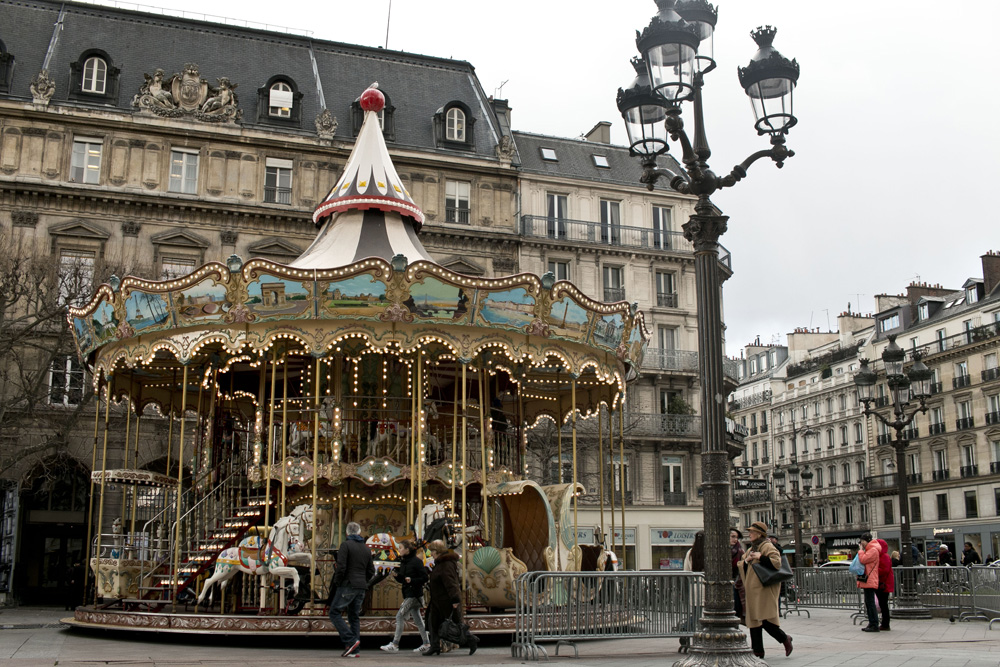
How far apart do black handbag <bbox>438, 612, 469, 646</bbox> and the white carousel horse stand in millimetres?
2563

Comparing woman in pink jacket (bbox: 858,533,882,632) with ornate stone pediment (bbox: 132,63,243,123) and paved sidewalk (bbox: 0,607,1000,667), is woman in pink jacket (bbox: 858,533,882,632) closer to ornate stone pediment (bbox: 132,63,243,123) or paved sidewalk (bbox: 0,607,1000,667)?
paved sidewalk (bbox: 0,607,1000,667)

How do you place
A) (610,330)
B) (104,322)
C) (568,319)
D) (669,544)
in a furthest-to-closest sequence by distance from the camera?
1. (669,544)
2. (610,330)
3. (104,322)
4. (568,319)

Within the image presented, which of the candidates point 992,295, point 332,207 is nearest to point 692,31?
point 332,207

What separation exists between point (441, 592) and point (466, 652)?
106cm

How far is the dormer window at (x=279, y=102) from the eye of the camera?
34.6m

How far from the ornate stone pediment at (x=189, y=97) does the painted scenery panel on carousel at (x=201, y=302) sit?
20.4 m

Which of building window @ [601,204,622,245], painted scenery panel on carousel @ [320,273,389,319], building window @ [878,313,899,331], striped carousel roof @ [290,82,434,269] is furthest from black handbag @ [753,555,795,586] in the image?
building window @ [878,313,899,331]

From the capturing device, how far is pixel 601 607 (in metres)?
12.8

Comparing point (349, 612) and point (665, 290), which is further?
point (665, 290)

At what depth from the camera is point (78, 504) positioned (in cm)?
3192

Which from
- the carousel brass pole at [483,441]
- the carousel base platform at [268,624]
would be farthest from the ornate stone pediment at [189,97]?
the carousel base platform at [268,624]

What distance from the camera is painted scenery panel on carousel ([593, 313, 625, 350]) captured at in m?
15.8

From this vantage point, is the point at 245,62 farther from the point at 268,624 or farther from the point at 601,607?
the point at 601,607


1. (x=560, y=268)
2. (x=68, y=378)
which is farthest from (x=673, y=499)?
(x=68, y=378)
